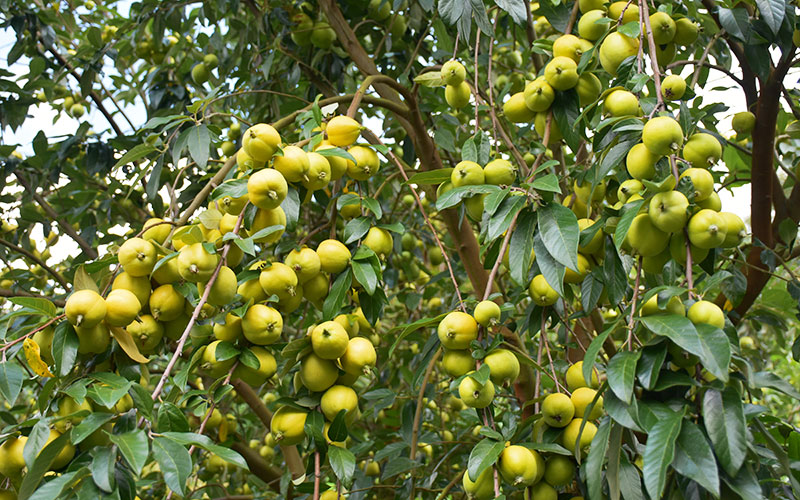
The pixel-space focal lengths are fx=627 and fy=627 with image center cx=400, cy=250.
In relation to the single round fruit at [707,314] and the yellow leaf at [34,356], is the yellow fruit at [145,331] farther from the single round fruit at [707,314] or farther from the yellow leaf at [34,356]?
the single round fruit at [707,314]

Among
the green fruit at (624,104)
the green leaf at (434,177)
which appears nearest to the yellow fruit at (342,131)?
the green leaf at (434,177)

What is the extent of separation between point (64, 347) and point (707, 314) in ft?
2.94

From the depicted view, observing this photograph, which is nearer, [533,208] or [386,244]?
[533,208]

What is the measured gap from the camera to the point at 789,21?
1.29m

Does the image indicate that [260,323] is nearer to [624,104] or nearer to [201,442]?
[201,442]

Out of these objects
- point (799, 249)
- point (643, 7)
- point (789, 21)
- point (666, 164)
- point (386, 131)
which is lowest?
point (799, 249)

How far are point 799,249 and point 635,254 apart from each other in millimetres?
1261

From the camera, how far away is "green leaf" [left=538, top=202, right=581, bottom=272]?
0.93 meters

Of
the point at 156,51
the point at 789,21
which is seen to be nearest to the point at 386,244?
the point at 789,21

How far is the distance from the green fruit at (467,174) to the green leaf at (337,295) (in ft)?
0.89

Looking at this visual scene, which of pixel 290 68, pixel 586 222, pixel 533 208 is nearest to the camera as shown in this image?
pixel 533 208

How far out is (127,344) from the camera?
1.00 metres

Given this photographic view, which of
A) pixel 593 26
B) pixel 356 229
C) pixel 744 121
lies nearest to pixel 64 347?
pixel 356 229

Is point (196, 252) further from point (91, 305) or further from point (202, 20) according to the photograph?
point (202, 20)
